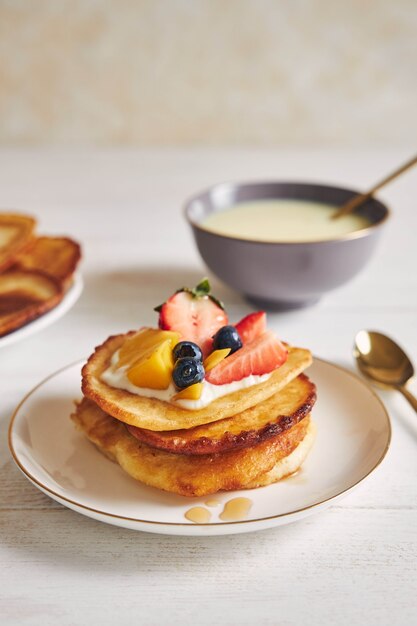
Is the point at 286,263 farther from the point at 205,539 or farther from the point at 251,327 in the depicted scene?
the point at 205,539

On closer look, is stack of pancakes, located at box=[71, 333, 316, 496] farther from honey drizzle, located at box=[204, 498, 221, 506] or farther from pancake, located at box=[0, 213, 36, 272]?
pancake, located at box=[0, 213, 36, 272]

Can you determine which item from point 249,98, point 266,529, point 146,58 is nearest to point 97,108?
point 146,58

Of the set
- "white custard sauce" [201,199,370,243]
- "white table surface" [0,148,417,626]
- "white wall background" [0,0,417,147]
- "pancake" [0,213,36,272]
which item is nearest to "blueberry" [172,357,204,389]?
"white table surface" [0,148,417,626]

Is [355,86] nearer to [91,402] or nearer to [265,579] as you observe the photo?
[91,402]

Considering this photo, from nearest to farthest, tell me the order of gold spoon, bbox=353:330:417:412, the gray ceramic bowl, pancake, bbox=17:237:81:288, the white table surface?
the white table surface
gold spoon, bbox=353:330:417:412
the gray ceramic bowl
pancake, bbox=17:237:81:288

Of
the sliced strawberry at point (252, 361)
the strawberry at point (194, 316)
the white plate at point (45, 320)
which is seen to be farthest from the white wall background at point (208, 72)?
the sliced strawberry at point (252, 361)

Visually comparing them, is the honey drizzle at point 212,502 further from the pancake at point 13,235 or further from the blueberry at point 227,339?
the pancake at point 13,235

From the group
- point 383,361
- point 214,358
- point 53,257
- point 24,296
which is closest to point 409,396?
point 383,361
